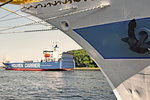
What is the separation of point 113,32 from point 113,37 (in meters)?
0.12

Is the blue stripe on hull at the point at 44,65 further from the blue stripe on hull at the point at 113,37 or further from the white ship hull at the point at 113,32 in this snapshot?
the blue stripe on hull at the point at 113,37

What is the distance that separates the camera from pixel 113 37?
4.68 metres

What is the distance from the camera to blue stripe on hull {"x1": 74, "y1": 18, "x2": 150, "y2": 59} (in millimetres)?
4238

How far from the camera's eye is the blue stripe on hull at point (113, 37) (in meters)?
4.24

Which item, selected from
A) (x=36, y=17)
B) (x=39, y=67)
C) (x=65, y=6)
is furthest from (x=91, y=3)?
(x=39, y=67)

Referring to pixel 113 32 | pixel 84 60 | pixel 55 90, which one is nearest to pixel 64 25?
pixel 113 32

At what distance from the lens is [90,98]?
15859 millimetres

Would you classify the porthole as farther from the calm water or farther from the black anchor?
the calm water

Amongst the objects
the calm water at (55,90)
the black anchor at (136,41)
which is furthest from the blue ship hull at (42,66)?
the black anchor at (136,41)

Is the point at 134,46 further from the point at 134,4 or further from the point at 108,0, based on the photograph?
the point at 108,0

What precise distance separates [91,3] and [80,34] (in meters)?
0.93

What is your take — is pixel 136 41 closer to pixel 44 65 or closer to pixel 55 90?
pixel 55 90

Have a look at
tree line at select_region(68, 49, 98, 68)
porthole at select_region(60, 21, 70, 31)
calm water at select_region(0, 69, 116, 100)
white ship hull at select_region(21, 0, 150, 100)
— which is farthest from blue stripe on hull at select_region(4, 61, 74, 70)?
white ship hull at select_region(21, 0, 150, 100)

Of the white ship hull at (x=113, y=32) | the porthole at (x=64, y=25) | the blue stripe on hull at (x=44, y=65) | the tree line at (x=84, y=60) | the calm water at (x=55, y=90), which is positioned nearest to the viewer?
the white ship hull at (x=113, y=32)
